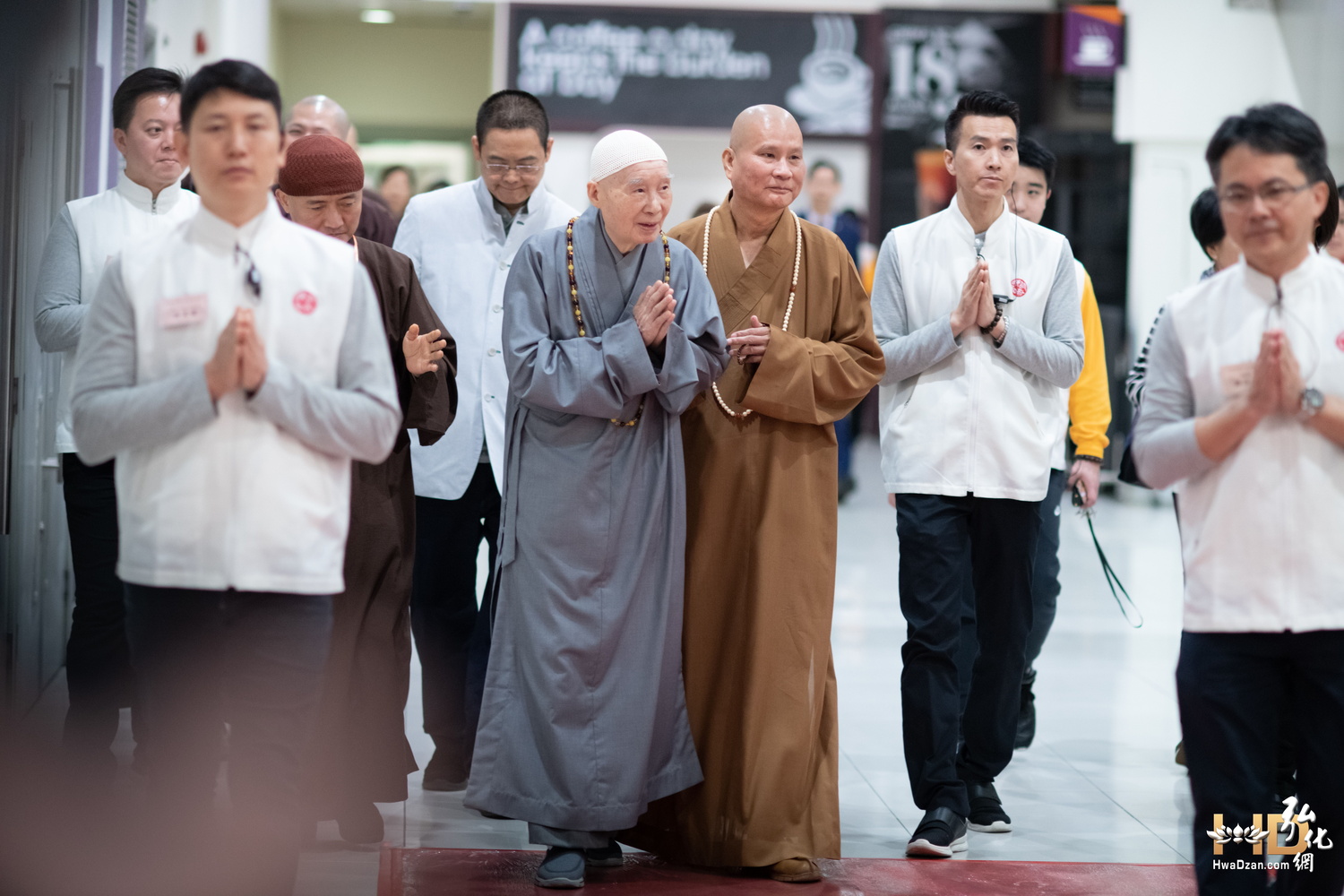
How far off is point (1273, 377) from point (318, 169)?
79.4 inches

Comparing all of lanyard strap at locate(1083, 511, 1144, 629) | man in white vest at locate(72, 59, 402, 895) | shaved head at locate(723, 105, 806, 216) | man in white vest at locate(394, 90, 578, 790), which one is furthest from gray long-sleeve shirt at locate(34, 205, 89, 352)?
lanyard strap at locate(1083, 511, 1144, 629)

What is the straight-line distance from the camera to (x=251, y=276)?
2328 millimetres

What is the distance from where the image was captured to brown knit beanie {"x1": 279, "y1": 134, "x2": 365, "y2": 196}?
3291 mm

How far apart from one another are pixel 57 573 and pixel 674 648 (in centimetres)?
235

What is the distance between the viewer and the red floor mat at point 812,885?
3170mm

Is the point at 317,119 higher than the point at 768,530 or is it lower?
higher

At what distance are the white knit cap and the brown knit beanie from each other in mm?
565

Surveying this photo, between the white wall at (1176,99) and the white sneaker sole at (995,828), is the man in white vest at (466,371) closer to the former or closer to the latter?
the white sneaker sole at (995,828)

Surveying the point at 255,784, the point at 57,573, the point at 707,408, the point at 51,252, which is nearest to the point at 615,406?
the point at 707,408

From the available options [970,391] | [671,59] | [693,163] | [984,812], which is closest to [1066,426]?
[970,391]

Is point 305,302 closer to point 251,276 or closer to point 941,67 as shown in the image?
point 251,276

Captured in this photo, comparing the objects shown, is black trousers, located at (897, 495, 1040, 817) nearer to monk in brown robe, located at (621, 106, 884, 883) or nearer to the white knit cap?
monk in brown robe, located at (621, 106, 884, 883)

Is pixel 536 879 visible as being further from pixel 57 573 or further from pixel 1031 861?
pixel 57 573

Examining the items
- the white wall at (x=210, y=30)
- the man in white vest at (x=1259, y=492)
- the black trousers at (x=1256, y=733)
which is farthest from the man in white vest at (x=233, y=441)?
the white wall at (x=210, y=30)
